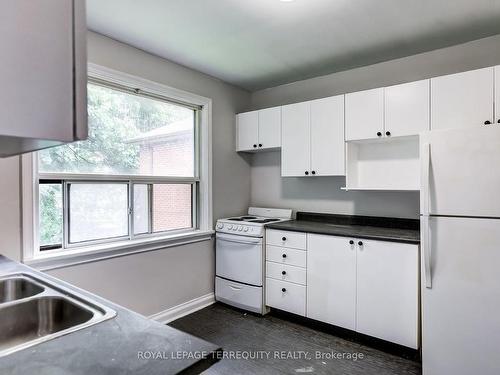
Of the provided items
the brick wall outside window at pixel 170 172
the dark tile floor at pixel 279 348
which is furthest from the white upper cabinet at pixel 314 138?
the dark tile floor at pixel 279 348

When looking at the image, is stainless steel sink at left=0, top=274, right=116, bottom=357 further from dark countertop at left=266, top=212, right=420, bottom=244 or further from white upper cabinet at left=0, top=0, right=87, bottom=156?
dark countertop at left=266, top=212, right=420, bottom=244

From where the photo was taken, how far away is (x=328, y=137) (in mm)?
2916

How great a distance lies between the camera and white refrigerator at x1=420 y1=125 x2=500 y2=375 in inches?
70.7

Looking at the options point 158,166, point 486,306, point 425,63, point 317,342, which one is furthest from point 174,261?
point 425,63

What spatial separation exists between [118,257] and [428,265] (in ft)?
7.58

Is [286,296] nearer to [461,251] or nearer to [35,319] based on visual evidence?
[461,251]

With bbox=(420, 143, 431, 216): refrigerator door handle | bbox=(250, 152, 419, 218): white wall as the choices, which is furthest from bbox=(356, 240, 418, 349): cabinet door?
bbox=(250, 152, 419, 218): white wall

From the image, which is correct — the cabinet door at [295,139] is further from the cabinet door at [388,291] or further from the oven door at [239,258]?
the cabinet door at [388,291]

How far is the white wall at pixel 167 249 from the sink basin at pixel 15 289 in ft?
2.50

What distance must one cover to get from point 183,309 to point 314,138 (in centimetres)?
213

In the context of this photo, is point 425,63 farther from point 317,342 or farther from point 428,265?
point 317,342

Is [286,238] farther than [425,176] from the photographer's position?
Yes

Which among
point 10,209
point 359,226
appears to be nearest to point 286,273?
point 359,226

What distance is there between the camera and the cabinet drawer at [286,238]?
110 inches
